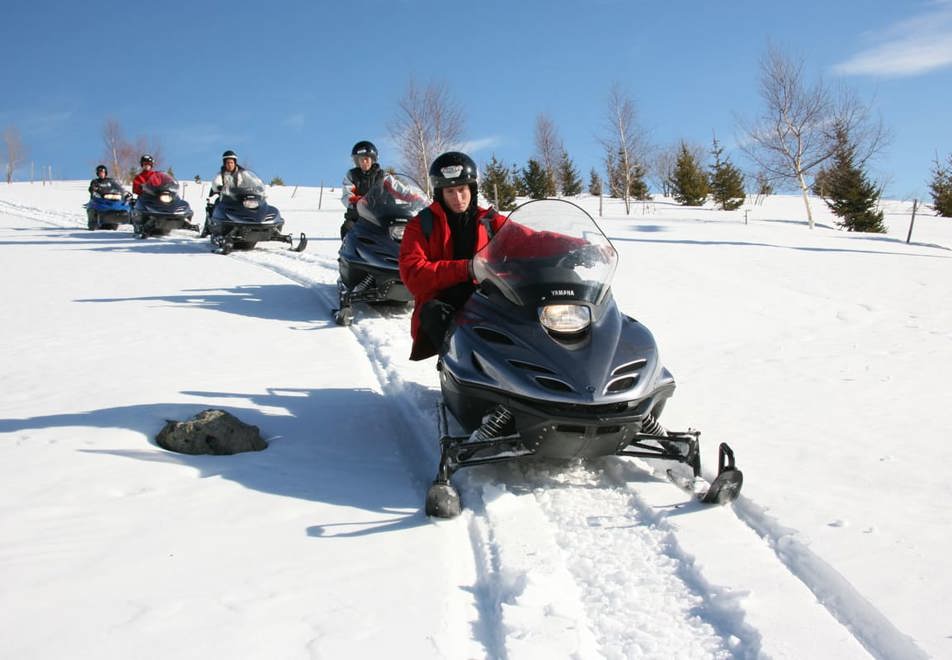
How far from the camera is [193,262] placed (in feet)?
41.5

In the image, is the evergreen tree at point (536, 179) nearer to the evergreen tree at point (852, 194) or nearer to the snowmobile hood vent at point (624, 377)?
the evergreen tree at point (852, 194)

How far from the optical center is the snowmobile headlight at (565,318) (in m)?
3.33

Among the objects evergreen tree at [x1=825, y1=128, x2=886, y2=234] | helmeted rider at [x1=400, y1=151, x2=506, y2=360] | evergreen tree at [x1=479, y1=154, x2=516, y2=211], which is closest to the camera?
helmeted rider at [x1=400, y1=151, x2=506, y2=360]

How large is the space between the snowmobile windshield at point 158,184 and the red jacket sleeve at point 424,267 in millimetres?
13867

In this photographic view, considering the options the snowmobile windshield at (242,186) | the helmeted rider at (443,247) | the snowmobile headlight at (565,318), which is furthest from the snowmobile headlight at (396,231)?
the snowmobile windshield at (242,186)

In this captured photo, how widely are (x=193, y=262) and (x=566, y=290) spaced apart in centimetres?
1076

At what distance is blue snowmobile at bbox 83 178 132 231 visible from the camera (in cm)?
1925

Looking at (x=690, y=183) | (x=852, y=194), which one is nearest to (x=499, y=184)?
(x=690, y=183)

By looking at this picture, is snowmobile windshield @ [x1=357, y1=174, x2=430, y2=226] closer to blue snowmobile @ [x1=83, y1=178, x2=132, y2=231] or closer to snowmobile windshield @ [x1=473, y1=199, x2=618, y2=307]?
snowmobile windshield @ [x1=473, y1=199, x2=618, y2=307]

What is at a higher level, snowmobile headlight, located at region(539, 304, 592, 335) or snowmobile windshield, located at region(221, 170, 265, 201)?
snowmobile windshield, located at region(221, 170, 265, 201)

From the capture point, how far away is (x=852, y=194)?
1115 inches

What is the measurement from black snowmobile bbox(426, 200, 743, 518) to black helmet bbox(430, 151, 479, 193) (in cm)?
62

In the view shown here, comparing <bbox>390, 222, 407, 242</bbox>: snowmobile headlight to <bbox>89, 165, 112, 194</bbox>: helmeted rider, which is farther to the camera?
<bbox>89, 165, 112, 194</bbox>: helmeted rider


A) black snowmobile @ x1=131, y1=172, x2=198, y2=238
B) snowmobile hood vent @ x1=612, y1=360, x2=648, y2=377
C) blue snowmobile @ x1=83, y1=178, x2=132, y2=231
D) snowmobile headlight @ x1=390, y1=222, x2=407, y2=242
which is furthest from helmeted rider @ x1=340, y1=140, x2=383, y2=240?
blue snowmobile @ x1=83, y1=178, x2=132, y2=231
